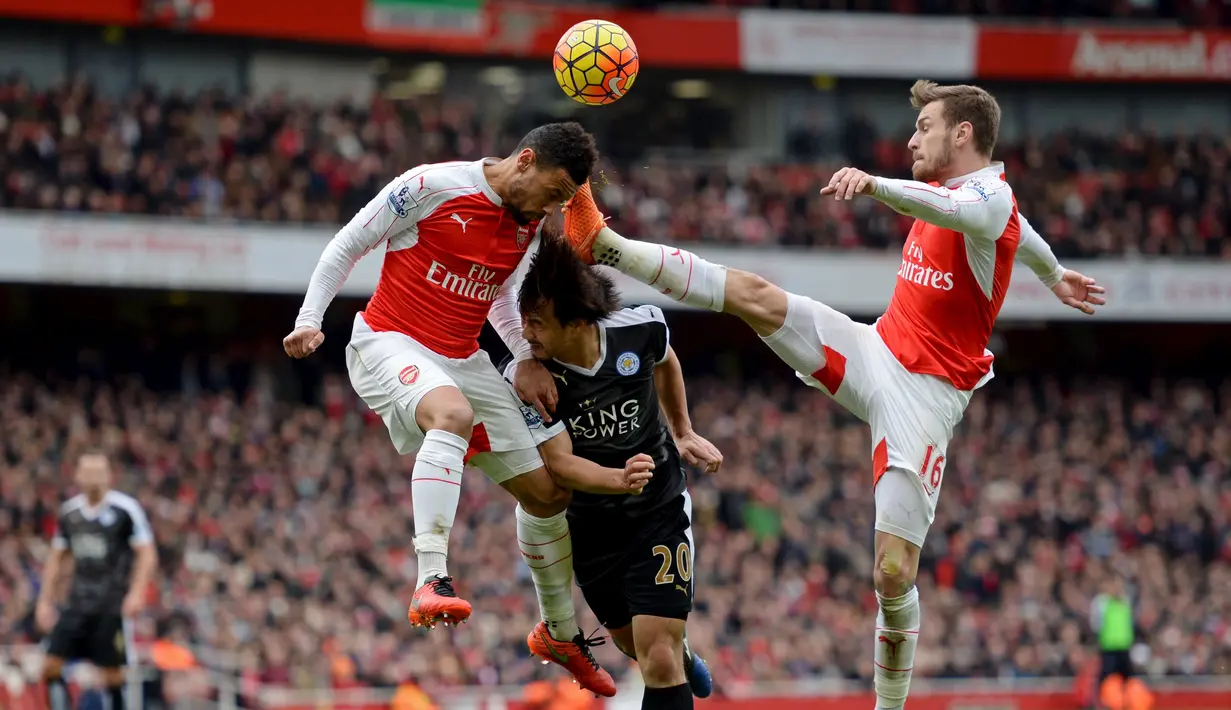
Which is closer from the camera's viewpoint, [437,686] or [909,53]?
[437,686]

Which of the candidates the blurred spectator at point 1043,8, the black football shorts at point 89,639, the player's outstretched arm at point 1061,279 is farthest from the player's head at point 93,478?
the blurred spectator at point 1043,8

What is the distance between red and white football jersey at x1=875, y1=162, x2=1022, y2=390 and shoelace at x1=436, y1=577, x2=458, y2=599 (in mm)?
2340

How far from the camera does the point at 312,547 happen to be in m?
17.5

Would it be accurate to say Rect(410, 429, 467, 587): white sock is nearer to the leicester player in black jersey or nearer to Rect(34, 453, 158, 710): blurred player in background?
the leicester player in black jersey

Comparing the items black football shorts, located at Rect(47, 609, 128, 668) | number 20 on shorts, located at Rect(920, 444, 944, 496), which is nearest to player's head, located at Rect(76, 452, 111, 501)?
black football shorts, located at Rect(47, 609, 128, 668)

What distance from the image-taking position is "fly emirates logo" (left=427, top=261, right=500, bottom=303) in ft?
23.9

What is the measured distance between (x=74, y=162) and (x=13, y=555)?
24.5 feet

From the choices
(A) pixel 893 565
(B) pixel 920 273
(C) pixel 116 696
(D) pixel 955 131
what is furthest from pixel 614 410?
(C) pixel 116 696

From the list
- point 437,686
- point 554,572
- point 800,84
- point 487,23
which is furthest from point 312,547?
point 800,84

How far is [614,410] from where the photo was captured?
7.30 metres

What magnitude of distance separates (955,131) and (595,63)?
168 centimetres

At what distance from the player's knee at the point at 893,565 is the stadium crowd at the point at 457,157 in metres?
12.5

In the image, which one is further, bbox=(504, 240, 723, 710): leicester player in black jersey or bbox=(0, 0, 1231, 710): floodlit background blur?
bbox=(0, 0, 1231, 710): floodlit background blur

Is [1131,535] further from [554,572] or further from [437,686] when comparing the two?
[554,572]
